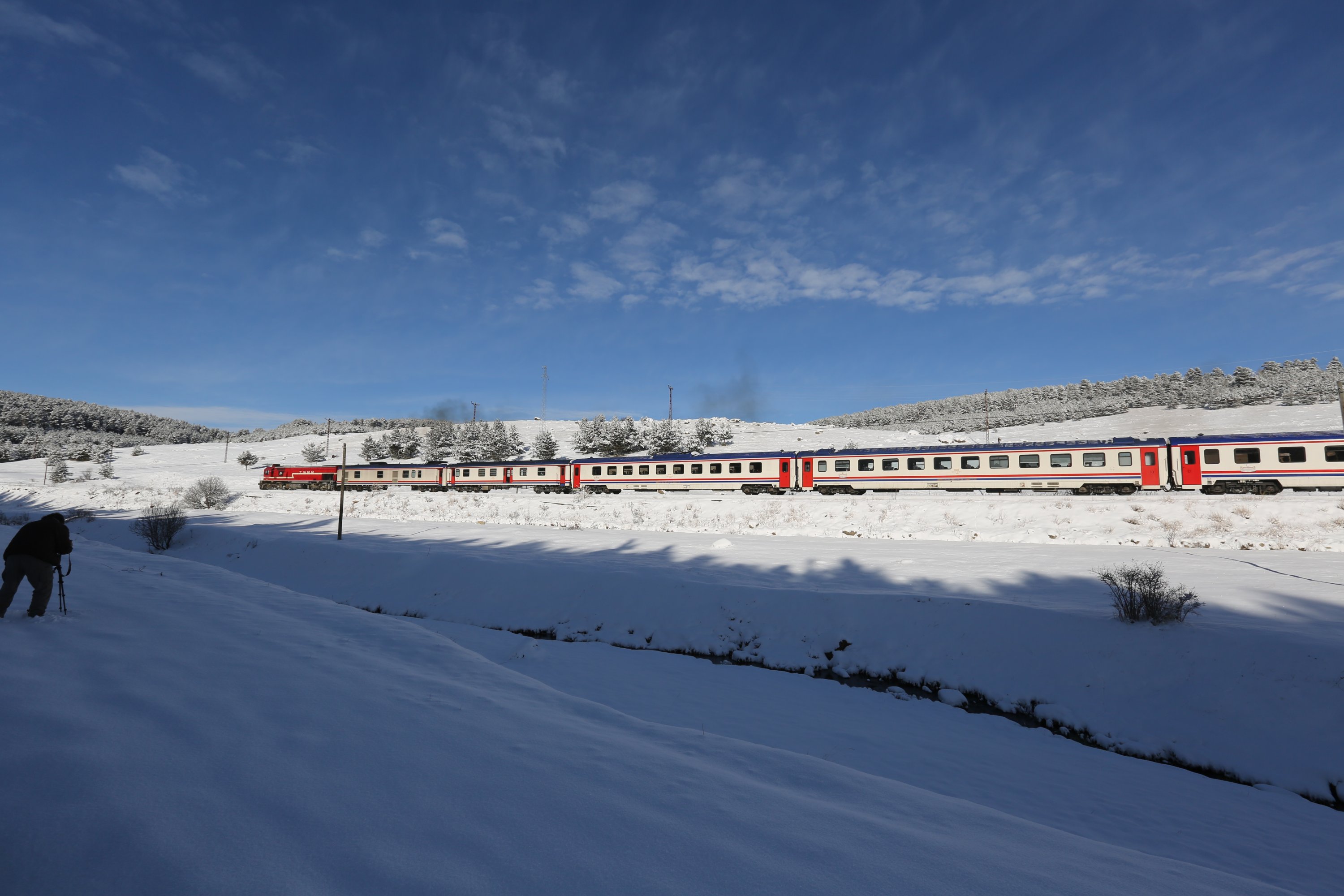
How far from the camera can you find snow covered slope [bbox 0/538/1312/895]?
286cm

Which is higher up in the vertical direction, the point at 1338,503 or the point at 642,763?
the point at 1338,503

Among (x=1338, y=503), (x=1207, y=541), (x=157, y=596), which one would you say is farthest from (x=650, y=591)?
(x=1338, y=503)

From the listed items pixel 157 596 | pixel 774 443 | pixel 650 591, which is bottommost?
pixel 650 591

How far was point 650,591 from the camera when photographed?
16422 mm

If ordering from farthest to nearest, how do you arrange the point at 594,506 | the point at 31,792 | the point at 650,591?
the point at 594,506
the point at 650,591
the point at 31,792

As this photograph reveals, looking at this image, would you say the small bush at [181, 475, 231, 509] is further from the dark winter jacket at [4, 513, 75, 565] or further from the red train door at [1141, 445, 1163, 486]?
the red train door at [1141, 445, 1163, 486]

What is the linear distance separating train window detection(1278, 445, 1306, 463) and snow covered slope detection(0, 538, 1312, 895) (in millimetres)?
29137

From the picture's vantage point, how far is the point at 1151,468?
27.1m

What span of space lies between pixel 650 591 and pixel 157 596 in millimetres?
10614

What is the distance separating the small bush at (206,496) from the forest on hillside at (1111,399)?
3338 inches

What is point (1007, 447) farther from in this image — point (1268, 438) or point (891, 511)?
point (1268, 438)

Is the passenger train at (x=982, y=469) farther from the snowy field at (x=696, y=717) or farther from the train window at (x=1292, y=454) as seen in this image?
the snowy field at (x=696, y=717)

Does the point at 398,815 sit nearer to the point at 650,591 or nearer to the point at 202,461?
the point at 650,591

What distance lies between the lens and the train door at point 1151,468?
27047mm
